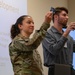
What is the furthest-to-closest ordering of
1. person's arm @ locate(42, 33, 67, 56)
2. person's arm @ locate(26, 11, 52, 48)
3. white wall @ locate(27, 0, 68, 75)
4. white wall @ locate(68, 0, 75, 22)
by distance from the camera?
white wall @ locate(68, 0, 75, 22)
white wall @ locate(27, 0, 68, 75)
person's arm @ locate(42, 33, 67, 56)
person's arm @ locate(26, 11, 52, 48)

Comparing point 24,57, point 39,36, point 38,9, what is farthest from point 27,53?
point 38,9

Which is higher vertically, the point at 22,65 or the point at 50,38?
the point at 50,38

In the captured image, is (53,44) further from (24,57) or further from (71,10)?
(71,10)

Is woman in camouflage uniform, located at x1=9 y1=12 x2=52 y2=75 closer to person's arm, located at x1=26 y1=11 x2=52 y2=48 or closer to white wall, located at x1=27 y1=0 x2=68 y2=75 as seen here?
person's arm, located at x1=26 y1=11 x2=52 y2=48

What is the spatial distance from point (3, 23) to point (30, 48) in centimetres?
83

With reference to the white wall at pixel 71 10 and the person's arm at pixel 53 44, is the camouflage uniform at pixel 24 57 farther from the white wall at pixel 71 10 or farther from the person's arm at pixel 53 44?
the white wall at pixel 71 10

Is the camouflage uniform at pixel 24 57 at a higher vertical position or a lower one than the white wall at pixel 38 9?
lower

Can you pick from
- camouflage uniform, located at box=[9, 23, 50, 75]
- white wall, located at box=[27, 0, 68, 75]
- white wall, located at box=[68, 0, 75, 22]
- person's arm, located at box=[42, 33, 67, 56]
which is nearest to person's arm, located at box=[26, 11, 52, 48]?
camouflage uniform, located at box=[9, 23, 50, 75]

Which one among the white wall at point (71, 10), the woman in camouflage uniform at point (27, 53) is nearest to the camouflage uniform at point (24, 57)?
the woman in camouflage uniform at point (27, 53)

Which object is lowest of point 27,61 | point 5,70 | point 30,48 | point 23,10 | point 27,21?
point 5,70

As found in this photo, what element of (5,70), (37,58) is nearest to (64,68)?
(37,58)

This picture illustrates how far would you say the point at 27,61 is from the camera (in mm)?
1828

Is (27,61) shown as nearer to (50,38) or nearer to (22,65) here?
(22,65)

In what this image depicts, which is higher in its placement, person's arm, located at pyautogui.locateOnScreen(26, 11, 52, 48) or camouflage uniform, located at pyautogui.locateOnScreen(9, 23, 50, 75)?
person's arm, located at pyautogui.locateOnScreen(26, 11, 52, 48)
